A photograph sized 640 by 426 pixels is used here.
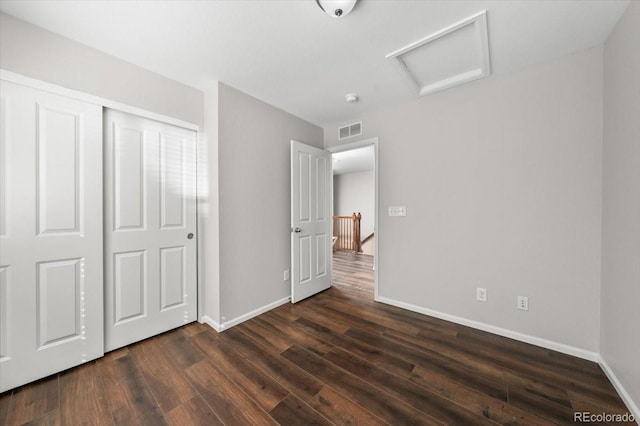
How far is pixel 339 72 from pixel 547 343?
298cm

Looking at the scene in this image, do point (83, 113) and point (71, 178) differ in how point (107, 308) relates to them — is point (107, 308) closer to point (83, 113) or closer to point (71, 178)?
point (71, 178)

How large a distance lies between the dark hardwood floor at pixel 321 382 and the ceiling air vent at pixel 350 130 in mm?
2401

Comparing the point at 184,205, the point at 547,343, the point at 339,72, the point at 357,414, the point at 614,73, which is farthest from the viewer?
the point at 184,205

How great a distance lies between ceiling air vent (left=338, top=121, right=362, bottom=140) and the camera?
3.15 m

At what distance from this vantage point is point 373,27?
1.63m

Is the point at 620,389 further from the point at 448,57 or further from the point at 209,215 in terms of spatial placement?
the point at 209,215

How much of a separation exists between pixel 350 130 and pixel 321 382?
2856 millimetres

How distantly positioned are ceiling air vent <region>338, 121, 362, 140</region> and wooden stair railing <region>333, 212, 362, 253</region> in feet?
11.6

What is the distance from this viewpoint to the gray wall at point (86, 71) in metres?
1.54

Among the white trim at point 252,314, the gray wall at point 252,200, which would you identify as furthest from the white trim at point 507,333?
the gray wall at point 252,200

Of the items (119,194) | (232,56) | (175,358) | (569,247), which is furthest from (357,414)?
(232,56)

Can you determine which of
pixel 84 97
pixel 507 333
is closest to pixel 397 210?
pixel 507 333

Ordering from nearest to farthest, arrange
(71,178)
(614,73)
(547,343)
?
1. (614,73)
2. (71,178)
3. (547,343)

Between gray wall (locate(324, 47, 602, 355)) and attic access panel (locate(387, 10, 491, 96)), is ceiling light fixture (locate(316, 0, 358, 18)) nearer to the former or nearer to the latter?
attic access panel (locate(387, 10, 491, 96))
